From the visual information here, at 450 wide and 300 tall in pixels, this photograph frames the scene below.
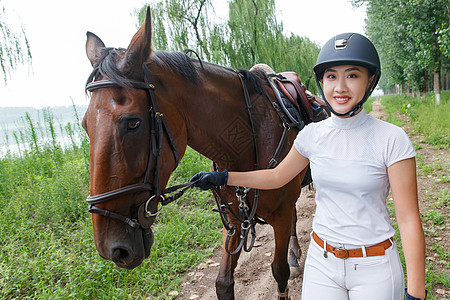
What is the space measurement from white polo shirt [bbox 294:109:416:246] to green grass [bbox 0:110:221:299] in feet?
8.28

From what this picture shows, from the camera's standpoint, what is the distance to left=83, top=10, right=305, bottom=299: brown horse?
1352 mm

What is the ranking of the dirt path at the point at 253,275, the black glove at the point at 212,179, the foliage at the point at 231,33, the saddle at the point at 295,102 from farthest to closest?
the foliage at the point at 231,33
the dirt path at the point at 253,275
the saddle at the point at 295,102
the black glove at the point at 212,179

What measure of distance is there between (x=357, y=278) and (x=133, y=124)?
1345 mm

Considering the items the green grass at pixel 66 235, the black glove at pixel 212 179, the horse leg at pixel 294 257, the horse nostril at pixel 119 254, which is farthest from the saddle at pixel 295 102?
the green grass at pixel 66 235

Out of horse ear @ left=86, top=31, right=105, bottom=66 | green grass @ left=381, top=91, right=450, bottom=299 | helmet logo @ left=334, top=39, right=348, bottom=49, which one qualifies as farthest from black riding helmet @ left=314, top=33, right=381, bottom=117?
green grass @ left=381, top=91, right=450, bottom=299

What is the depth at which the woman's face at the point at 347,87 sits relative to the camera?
1.29 m

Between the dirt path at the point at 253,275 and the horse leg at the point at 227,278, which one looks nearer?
the horse leg at the point at 227,278

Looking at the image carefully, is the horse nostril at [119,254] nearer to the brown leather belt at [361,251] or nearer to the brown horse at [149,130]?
the brown horse at [149,130]

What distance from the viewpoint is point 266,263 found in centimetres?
364

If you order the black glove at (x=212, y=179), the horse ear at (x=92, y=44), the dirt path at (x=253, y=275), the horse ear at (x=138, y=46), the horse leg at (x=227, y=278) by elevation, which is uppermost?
the horse ear at (x=92, y=44)

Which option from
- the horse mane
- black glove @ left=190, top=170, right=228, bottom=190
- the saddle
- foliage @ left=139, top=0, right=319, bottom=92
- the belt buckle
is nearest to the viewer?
the belt buckle

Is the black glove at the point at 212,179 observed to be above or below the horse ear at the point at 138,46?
below

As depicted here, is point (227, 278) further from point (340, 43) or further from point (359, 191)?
point (340, 43)

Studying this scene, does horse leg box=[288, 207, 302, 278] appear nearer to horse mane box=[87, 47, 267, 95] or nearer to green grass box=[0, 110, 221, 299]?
green grass box=[0, 110, 221, 299]
